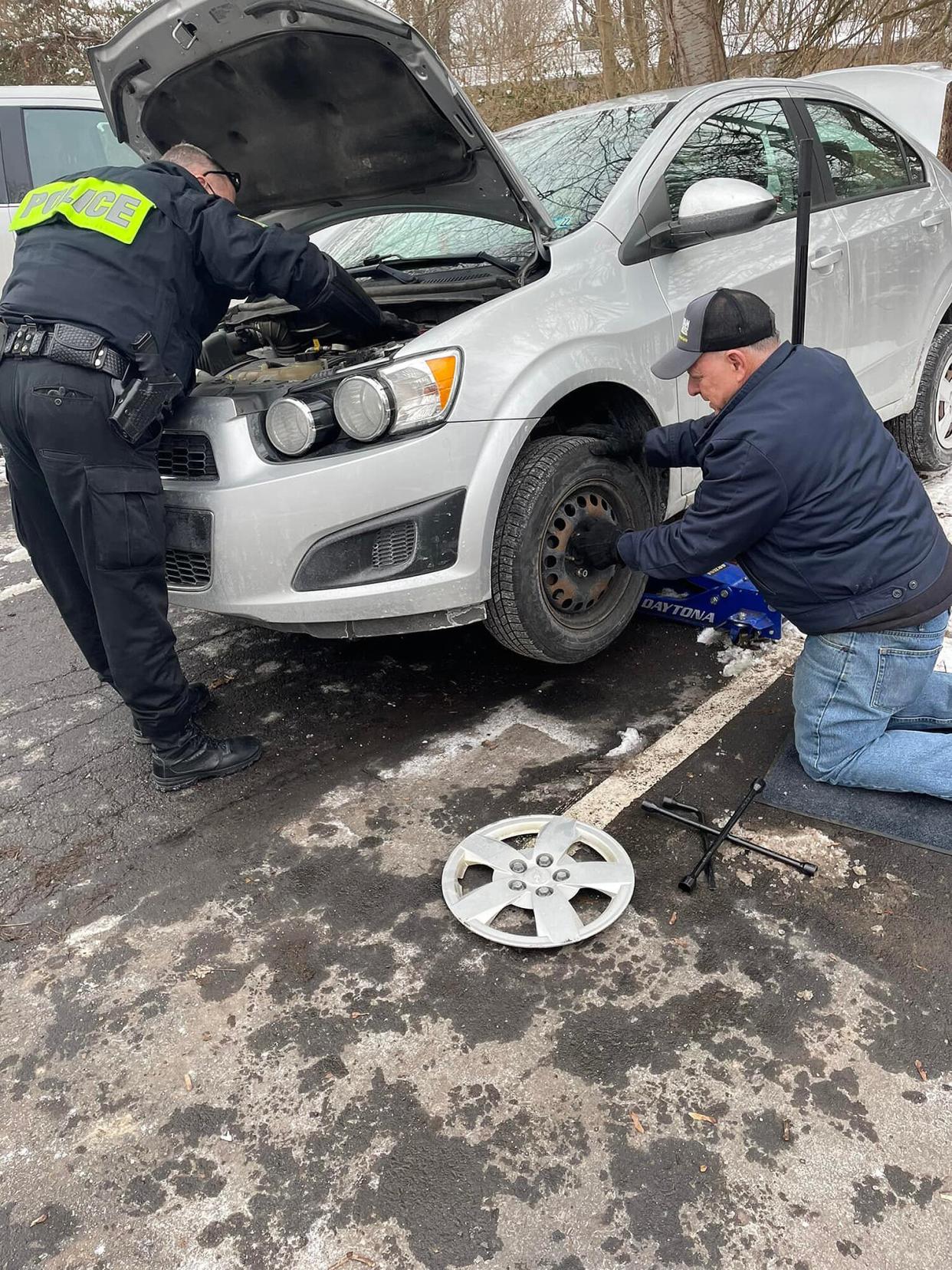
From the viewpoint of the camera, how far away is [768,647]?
3.35m

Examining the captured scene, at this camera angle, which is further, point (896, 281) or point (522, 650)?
point (896, 281)

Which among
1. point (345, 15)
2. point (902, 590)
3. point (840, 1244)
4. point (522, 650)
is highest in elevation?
point (345, 15)

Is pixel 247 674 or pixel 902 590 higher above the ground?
pixel 902 590

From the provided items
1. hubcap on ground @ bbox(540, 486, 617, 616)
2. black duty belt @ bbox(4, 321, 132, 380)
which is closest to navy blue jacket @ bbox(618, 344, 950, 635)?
hubcap on ground @ bbox(540, 486, 617, 616)

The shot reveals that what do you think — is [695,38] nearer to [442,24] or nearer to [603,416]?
[603,416]

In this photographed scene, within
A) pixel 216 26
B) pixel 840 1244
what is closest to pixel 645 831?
pixel 840 1244

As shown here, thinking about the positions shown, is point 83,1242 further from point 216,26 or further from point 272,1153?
point 216,26

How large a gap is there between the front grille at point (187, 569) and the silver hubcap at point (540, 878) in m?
1.06

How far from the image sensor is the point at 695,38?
7.18m

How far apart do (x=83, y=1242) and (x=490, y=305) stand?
2281mm

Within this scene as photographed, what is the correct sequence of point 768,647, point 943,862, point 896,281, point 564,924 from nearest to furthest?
point 564,924 < point 943,862 < point 768,647 < point 896,281

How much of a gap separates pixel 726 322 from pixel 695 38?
6337 millimetres

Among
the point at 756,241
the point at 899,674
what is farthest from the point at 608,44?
the point at 899,674

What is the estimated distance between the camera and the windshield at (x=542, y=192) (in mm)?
3029
